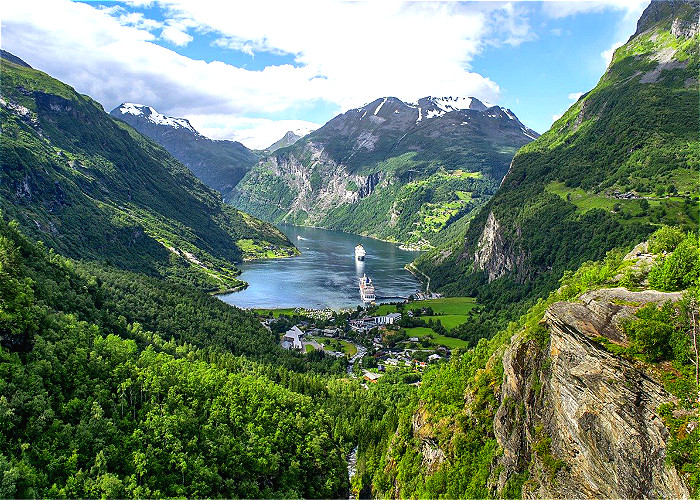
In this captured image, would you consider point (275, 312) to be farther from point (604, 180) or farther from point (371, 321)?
point (604, 180)

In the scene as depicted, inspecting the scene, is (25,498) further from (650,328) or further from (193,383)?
(650,328)

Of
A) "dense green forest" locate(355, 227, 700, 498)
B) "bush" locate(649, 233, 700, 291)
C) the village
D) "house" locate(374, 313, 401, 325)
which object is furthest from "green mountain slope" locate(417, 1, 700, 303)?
"bush" locate(649, 233, 700, 291)

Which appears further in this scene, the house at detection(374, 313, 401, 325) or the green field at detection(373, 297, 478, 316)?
the green field at detection(373, 297, 478, 316)

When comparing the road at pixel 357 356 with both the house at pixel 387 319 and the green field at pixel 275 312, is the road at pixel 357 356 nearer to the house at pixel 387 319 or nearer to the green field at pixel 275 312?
the house at pixel 387 319

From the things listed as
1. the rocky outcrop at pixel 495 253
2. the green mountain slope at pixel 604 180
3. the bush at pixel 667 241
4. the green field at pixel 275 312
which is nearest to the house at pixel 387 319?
the green field at pixel 275 312

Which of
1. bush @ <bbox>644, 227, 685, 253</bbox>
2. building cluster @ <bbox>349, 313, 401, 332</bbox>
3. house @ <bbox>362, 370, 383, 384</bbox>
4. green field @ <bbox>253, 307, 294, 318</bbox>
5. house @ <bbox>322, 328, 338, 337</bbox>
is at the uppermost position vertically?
bush @ <bbox>644, 227, 685, 253</bbox>

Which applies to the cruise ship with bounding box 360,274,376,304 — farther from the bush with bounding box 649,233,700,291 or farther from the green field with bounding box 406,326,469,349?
the bush with bounding box 649,233,700,291
